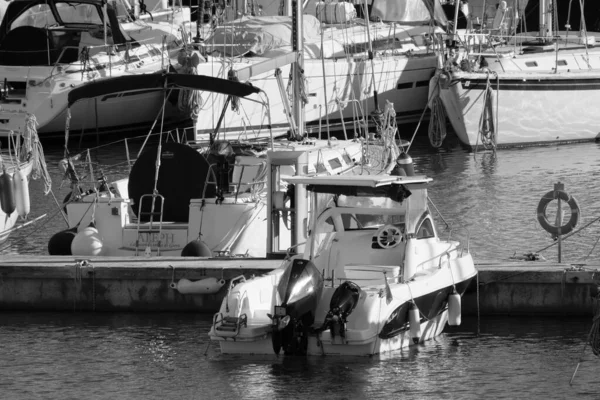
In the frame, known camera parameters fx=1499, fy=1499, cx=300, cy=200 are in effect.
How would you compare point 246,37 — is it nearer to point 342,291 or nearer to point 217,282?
point 217,282

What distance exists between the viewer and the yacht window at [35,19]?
3969 cm

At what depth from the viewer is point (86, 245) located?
2169 cm

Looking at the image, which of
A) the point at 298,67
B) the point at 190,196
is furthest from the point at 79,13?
the point at 190,196

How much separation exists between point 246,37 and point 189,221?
54.7 feet

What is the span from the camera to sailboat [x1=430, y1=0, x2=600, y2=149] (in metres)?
35.1

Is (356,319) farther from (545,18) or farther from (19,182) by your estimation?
(545,18)

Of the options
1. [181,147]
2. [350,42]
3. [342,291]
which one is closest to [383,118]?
[181,147]

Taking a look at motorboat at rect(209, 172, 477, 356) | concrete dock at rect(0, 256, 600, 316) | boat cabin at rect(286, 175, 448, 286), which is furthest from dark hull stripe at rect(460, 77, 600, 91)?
boat cabin at rect(286, 175, 448, 286)

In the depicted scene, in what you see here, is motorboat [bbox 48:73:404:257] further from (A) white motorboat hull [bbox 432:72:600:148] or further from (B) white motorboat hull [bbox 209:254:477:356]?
(A) white motorboat hull [bbox 432:72:600:148]

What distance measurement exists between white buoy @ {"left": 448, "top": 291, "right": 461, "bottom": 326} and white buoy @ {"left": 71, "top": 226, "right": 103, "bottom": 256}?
6.11 meters

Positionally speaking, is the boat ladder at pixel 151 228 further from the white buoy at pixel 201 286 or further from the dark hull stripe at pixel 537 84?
the dark hull stripe at pixel 537 84

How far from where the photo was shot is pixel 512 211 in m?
26.9

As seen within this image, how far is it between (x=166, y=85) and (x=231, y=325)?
664 cm

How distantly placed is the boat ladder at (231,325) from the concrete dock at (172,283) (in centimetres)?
217
